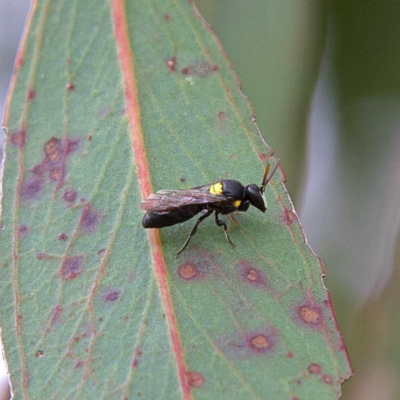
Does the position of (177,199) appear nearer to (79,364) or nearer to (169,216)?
(169,216)

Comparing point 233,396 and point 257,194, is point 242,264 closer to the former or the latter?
point 257,194

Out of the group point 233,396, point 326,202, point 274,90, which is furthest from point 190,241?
point 326,202

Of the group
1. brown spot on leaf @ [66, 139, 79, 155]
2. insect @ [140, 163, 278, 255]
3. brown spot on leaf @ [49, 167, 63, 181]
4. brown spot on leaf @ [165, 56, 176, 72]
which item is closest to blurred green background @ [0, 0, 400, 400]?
brown spot on leaf @ [165, 56, 176, 72]

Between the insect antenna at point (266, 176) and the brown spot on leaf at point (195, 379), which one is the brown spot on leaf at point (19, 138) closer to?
the insect antenna at point (266, 176)

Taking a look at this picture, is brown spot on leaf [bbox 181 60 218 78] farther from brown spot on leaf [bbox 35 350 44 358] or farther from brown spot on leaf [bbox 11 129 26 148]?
brown spot on leaf [bbox 35 350 44 358]

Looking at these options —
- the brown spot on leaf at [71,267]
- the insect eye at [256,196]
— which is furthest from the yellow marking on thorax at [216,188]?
the brown spot on leaf at [71,267]

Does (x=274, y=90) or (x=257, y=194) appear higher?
(x=274, y=90)
